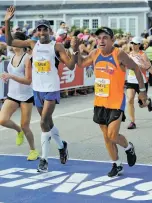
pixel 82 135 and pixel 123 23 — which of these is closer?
pixel 82 135

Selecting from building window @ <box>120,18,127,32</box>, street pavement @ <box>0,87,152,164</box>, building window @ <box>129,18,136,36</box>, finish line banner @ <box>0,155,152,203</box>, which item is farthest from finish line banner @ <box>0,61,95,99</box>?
building window @ <box>129,18,136,36</box>

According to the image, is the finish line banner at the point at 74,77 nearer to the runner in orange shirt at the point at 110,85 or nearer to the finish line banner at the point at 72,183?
the finish line banner at the point at 72,183

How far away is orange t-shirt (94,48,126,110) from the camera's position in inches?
328

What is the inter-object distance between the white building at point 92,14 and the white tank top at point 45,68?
1358 inches

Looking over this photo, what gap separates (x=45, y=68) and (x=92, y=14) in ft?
116

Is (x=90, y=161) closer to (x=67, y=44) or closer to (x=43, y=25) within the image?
(x=43, y=25)

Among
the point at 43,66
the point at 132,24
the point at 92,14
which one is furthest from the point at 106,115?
the point at 132,24

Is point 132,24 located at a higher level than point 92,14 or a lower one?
lower

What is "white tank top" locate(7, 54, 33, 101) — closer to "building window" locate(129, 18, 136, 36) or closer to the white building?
the white building

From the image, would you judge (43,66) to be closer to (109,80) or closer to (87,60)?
(87,60)

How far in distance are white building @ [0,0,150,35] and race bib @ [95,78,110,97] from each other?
34867 mm

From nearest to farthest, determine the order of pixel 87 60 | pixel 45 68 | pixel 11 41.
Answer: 1. pixel 87 60
2. pixel 45 68
3. pixel 11 41

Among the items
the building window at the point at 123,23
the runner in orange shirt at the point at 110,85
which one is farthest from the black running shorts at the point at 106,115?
the building window at the point at 123,23

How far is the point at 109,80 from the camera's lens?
838 cm
